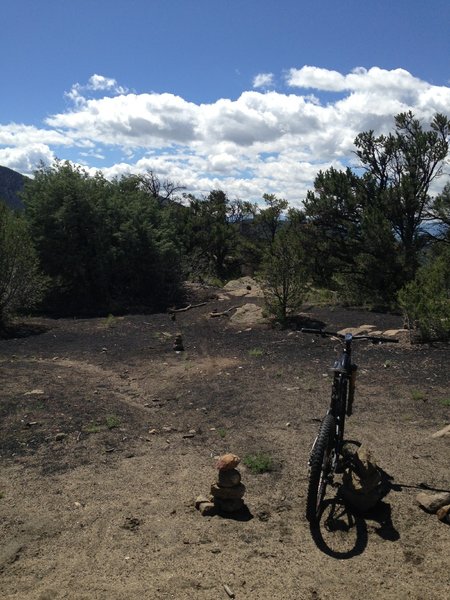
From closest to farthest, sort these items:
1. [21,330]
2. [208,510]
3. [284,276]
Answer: [208,510] → [284,276] → [21,330]

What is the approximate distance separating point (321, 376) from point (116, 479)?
15.0ft

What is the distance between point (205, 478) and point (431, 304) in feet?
22.6

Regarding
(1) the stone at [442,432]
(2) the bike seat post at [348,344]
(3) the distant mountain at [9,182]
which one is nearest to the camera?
(2) the bike seat post at [348,344]

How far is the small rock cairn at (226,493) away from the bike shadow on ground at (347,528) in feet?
2.10

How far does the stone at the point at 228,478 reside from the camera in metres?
4.04

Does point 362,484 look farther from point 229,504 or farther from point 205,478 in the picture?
point 205,478

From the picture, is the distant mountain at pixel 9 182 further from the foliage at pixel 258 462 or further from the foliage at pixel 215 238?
the foliage at pixel 258 462

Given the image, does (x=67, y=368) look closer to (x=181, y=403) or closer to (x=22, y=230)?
(x=181, y=403)

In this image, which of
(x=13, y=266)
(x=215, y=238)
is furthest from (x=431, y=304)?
(x=215, y=238)

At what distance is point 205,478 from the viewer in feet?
15.5

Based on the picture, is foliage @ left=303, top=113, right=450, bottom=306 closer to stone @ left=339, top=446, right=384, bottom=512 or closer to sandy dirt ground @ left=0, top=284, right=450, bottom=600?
sandy dirt ground @ left=0, top=284, right=450, bottom=600

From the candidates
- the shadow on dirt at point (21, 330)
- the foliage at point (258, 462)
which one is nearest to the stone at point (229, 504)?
the foliage at point (258, 462)

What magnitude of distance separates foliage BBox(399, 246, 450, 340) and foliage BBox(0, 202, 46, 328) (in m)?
10.9

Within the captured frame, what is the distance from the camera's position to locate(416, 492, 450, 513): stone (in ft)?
12.9
